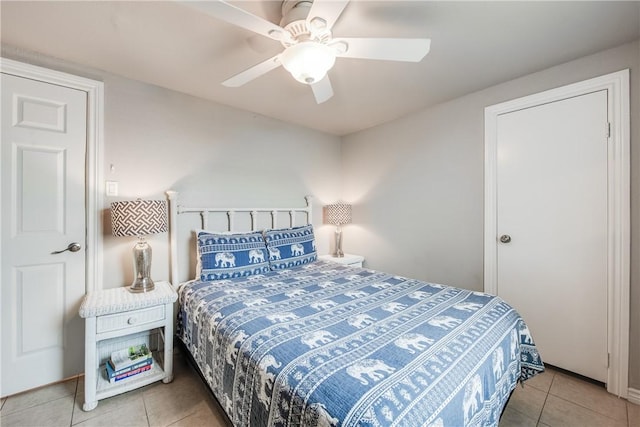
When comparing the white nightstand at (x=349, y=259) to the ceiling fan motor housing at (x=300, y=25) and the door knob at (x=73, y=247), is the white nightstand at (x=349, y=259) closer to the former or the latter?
the door knob at (x=73, y=247)

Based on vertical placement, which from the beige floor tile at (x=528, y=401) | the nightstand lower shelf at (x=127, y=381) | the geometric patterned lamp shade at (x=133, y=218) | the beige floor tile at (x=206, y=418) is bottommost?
the beige floor tile at (x=528, y=401)

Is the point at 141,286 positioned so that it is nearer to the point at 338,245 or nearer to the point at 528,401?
the point at 338,245

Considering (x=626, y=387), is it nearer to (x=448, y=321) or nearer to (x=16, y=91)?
(x=448, y=321)

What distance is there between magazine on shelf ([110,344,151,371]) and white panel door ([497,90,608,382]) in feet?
9.60

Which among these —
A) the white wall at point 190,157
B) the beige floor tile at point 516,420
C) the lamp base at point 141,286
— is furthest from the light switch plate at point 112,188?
the beige floor tile at point 516,420

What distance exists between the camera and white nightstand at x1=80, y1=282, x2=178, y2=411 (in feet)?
5.41

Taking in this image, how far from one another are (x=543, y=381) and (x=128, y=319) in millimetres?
2992

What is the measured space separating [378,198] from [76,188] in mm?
2911

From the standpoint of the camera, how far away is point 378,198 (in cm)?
336

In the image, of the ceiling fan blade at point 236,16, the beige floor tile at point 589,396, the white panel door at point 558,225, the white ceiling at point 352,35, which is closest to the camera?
the ceiling fan blade at point 236,16

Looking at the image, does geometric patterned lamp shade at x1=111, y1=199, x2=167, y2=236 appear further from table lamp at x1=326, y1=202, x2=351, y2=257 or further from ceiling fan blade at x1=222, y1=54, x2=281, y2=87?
table lamp at x1=326, y1=202, x2=351, y2=257

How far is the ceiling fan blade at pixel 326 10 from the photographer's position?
108cm

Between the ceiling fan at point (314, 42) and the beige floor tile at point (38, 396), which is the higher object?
the ceiling fan at point (314, 42)

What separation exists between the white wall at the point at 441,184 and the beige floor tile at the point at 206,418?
2.22m
